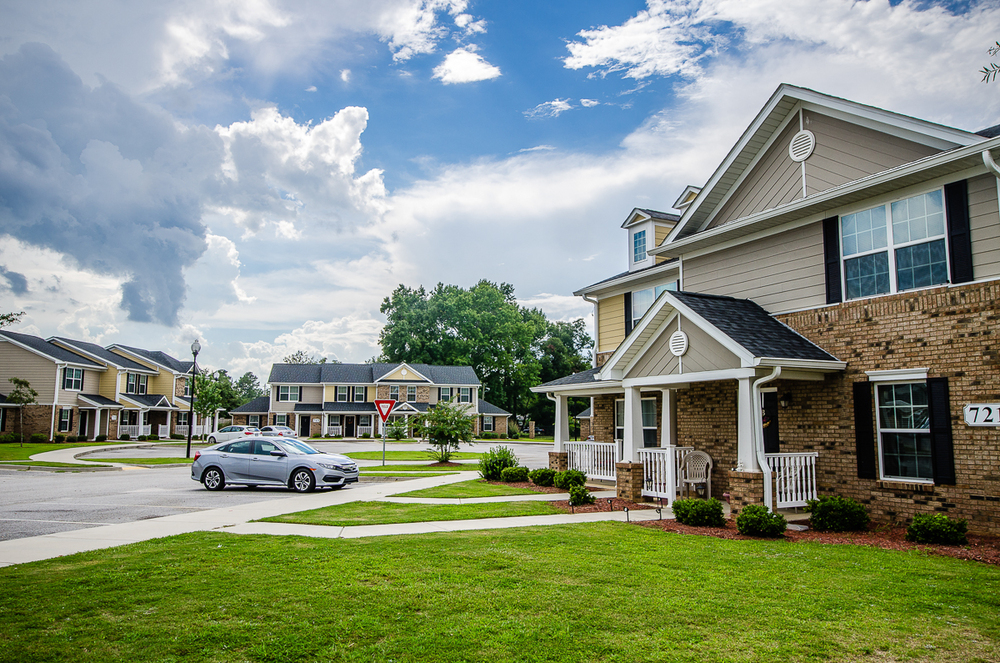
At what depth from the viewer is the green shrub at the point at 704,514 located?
11.0 m

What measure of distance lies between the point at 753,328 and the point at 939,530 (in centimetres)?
459

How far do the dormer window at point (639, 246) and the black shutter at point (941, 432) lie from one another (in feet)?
31.6

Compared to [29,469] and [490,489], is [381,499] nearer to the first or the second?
[490,489]

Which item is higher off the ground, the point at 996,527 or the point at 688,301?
the point at 688,301

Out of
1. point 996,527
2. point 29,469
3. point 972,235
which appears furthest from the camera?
point 29,469

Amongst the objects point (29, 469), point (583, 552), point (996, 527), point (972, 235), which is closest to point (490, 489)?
point (583, 552)

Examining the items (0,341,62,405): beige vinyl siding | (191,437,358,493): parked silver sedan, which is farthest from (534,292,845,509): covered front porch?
(0,341,62,405): beige vinyl siding

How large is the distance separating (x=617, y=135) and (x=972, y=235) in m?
11.9

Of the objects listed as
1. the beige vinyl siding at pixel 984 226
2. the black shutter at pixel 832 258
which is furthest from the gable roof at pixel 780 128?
the black shutter at pixel 832 258

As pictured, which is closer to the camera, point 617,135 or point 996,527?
point 996,527

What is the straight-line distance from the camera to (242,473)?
56.6ft

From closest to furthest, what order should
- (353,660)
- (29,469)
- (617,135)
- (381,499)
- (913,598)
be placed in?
(353,660) < (913,598) < (381,499) < (617,135) < (29,469)

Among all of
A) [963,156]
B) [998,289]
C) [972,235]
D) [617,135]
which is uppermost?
[617,135]

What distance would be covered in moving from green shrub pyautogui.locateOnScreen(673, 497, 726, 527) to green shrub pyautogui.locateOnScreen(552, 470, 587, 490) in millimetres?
4704
